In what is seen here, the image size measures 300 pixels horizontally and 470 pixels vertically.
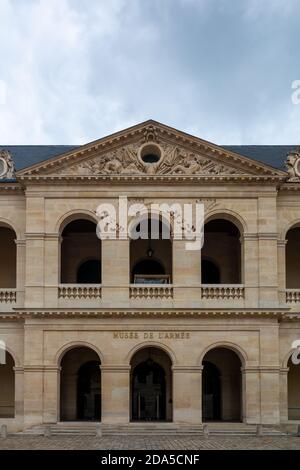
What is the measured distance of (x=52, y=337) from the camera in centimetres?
3512

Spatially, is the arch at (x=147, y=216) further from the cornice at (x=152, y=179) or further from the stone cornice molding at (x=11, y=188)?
the stone cornice molding at (x=11, y=188)

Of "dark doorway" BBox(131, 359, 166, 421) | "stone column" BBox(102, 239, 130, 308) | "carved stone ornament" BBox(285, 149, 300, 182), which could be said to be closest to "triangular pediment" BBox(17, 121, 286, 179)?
"carved stone ornament" BBox(285, 149, 300, 182)

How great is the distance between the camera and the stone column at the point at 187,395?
113 feet

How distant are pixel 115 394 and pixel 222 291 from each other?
20.9 feet

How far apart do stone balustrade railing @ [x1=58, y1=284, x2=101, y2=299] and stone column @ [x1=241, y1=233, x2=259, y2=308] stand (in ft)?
21.0

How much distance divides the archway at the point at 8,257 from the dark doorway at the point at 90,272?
3206 millimetres

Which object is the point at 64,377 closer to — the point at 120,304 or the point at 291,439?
the point at 120,304

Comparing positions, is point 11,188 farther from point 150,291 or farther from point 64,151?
point 150,291

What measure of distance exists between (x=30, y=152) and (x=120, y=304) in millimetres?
10871

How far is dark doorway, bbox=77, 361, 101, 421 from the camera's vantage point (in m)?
38.7

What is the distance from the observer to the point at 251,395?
3472 cm

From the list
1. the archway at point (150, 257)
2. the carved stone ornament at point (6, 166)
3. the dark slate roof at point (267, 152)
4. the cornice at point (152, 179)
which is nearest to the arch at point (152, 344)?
the archway at point (150, 257)

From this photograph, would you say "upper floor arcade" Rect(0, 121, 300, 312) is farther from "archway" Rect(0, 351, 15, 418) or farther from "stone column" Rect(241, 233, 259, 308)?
"archway" Rect(0, 351, 15, 418)

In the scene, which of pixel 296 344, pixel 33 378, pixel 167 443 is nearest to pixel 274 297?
pixel 296 344
